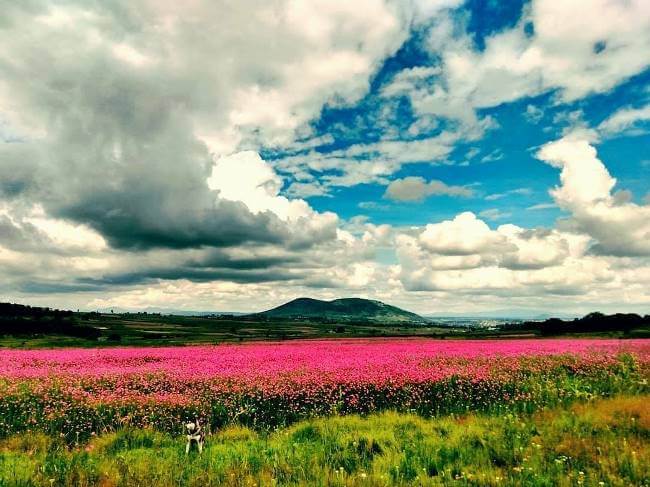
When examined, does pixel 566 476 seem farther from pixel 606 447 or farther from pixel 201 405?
pixel 201 405

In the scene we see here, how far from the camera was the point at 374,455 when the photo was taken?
25.5 ft

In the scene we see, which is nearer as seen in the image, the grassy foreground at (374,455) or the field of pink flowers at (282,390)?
the grassy foreground at (374,455)

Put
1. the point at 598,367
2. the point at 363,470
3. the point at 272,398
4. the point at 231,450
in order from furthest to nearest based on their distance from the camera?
1. the point at 598,367
2. the point at 272,398
3. the point at 231,450
4. the point at 363,470

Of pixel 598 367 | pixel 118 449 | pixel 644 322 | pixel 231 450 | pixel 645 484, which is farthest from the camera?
pixel 644 322

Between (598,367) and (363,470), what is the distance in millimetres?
15319

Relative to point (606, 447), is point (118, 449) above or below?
below

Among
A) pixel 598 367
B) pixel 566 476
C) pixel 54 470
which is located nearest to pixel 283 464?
pixel 54 470

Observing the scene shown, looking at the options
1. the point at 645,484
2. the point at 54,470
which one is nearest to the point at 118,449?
the point at 54,470

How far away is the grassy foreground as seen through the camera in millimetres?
6668

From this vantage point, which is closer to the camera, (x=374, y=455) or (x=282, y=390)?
(x=374, y=455)

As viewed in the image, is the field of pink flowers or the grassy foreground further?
the field of pink flowers

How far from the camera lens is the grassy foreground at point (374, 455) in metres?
6.67

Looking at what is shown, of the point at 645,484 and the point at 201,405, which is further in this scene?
the point at 201,405

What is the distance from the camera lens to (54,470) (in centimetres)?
712
